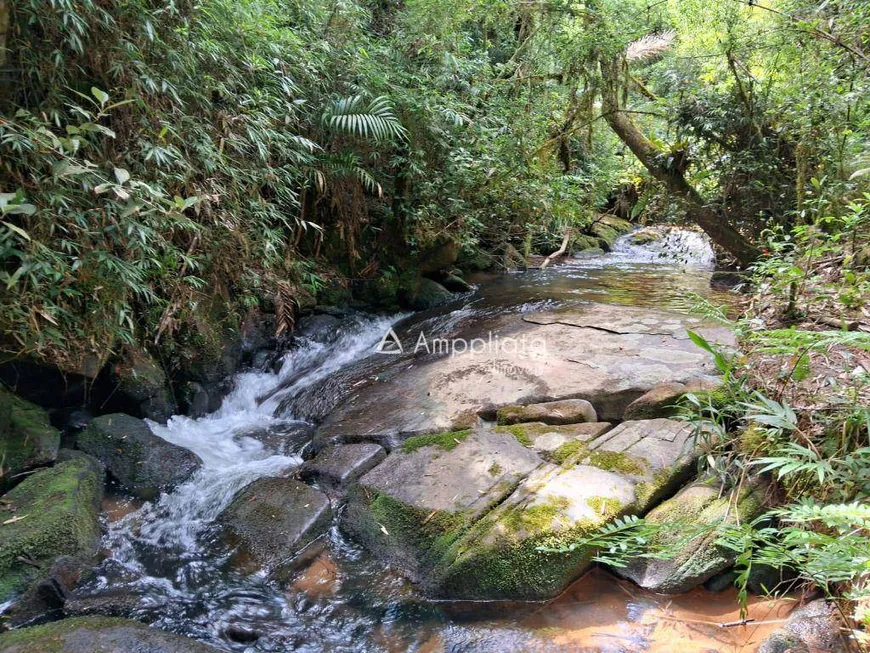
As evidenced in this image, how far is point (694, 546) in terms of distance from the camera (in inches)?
100.0

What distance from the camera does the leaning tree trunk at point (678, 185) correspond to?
621 centimetres

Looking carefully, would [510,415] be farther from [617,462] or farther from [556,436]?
[617,462]

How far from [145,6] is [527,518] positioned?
13.0 ft

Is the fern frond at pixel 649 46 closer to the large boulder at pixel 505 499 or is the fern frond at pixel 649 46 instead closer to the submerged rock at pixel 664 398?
the submerged rock at pixel 664 398

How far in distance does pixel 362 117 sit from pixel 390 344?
2.74 meters

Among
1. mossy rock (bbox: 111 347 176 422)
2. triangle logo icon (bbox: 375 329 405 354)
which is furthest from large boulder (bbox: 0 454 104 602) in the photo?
triangle logo icon (bbox: 375 329 405 354)

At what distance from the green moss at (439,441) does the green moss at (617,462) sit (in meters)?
0.93

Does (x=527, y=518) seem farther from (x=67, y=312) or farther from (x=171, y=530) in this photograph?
(x=67, y=312)

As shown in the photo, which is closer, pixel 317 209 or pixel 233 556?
pixel 233 556

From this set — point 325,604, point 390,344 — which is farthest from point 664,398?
point 390,344

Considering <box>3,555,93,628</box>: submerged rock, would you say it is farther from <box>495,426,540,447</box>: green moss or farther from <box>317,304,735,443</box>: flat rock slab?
<box>495,426,540,447</box>: green moss

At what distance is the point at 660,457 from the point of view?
121 inches

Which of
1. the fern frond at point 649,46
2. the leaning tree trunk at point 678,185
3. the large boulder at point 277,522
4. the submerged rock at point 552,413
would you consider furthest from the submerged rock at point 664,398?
the fern frond at point 649,46

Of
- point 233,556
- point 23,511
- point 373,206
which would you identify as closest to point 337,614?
point 233,556
